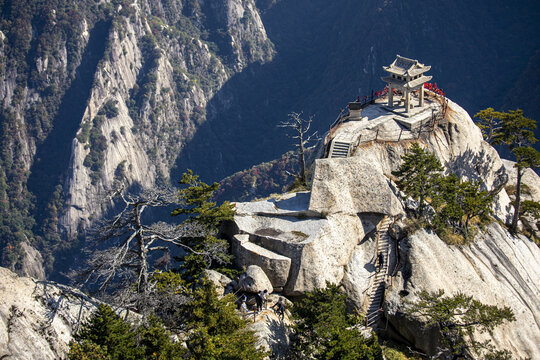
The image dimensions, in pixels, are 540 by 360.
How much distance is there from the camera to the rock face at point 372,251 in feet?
125

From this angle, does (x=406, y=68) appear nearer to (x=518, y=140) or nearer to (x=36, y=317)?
(x=518, y=140)

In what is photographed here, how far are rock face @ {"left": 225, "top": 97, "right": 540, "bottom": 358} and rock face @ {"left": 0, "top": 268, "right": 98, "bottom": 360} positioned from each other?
13.6 meters

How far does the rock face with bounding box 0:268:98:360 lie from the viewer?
26.6 m

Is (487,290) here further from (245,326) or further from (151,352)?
(151,352)

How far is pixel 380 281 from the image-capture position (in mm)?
40469

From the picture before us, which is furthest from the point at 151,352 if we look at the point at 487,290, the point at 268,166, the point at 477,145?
the point at 268,166

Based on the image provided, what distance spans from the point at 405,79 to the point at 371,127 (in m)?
7.31

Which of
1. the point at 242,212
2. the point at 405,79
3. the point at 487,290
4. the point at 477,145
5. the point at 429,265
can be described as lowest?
the point at 487,290

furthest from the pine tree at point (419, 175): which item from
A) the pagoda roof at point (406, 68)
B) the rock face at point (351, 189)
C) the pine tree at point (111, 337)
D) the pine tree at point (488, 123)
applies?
the pine tree at point (111, 337)

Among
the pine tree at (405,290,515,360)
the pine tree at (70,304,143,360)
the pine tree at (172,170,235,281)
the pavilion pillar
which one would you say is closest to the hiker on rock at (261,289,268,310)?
the pine tree at (172,170,235,281)

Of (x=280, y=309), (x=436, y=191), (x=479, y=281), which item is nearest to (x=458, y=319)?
(x=479, y=281)

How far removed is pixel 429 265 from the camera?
133 feet


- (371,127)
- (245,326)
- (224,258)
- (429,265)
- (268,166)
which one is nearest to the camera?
(245,326)

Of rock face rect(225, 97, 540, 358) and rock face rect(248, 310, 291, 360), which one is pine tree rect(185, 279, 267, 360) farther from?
rock face rect(225, 97, 540, 358)
